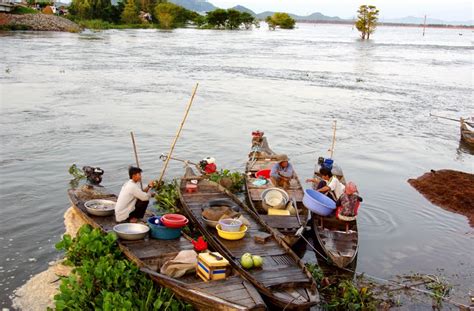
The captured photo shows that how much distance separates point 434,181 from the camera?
14797 millimetres

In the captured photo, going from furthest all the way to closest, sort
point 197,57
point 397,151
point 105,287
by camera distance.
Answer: point 197,57
point 397,151
point 105,287

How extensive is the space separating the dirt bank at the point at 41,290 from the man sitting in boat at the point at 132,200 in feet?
4.37

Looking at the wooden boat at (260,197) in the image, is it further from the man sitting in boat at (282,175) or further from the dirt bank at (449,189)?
the dirt bank at (449,189)

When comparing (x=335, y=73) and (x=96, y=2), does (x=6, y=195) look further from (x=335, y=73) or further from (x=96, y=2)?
(x=96, y=2)

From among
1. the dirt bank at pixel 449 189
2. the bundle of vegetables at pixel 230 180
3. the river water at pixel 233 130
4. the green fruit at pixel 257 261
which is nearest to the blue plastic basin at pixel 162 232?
the green fruit at pixel 257 261

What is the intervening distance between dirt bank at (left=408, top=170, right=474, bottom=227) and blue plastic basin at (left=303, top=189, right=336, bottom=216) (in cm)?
427

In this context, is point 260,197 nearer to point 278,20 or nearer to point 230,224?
point 230,224

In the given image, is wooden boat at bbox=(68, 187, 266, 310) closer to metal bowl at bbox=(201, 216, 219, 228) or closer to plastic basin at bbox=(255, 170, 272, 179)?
metal bowl at bbox=(201, 216, 219, 228)

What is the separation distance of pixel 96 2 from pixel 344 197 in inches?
3334

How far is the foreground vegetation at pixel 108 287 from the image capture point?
22.2ft

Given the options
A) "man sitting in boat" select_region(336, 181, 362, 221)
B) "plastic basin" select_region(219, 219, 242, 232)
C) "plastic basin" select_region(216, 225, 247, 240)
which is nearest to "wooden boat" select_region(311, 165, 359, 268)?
"man sitting in boat" select_region(336, 181, 362, 221)

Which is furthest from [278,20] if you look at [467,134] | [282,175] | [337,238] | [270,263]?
[270,263]

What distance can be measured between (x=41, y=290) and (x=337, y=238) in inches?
213

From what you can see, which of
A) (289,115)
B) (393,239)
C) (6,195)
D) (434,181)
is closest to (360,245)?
(393,239)
